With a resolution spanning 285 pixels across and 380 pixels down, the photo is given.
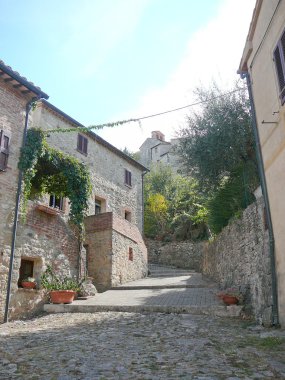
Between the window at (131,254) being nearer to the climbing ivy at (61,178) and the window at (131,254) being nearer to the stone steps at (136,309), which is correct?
the climbing ivy at (61,178)

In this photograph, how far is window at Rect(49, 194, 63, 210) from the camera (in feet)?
53.2

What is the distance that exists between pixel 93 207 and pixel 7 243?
9.43 meters

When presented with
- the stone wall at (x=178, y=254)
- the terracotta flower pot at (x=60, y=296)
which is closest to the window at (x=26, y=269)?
the terracotta flower pot at (x=60, y=296)

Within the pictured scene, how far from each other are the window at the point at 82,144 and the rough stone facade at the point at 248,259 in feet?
27.7

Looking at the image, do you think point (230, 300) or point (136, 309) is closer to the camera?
point (230, 300)

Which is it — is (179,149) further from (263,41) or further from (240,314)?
(240,314)

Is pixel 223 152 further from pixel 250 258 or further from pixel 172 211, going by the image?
pixel 172 211

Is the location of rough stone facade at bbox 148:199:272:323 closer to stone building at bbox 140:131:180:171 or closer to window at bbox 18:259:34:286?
window at bbox 18:259:34:286

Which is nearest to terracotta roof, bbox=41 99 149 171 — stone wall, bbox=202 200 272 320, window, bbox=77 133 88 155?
window, bbox=77 133 88 155

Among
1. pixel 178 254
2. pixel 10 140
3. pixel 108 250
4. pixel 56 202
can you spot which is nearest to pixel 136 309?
pixel 108 250

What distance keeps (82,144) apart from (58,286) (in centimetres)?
963

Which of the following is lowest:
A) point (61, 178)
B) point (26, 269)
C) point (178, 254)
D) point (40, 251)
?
point (26, 269)

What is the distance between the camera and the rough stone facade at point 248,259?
286 inches

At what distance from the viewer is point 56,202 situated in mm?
16562
